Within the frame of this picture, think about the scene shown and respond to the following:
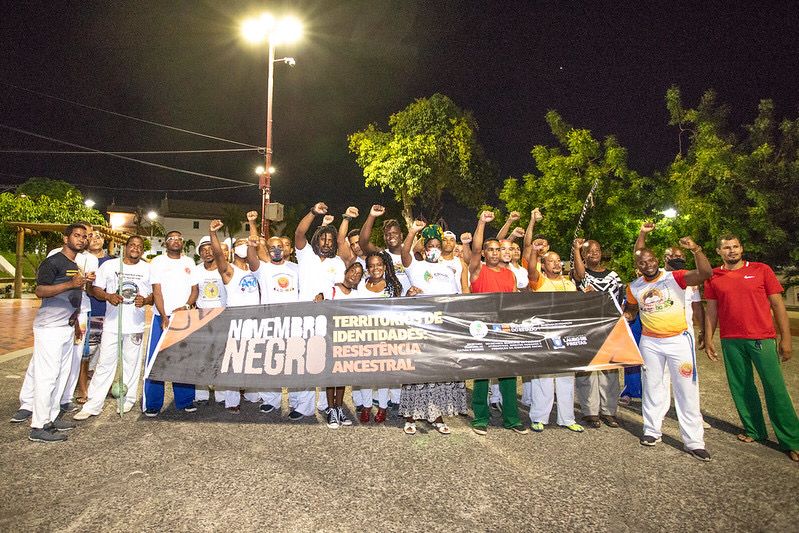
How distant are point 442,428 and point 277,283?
2.53m

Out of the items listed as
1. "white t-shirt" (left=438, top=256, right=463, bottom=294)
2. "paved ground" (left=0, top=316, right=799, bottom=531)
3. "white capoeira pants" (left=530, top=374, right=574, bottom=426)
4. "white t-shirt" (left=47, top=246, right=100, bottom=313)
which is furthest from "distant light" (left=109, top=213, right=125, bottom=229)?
"white capoeira pants" (left=530, top=374, right=574, bottom=426)

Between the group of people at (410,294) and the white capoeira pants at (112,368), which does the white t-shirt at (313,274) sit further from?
the white capoeira pants at (112,368)

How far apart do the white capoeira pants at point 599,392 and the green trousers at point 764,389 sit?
1.14 m

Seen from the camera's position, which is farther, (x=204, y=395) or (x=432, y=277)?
(x=204, y=395)

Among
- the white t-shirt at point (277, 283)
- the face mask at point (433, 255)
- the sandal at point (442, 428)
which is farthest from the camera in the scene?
the face mask at point (433, 255)

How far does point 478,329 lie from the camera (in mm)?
4824

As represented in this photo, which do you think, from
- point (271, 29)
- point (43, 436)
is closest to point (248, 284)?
point (43, 436)

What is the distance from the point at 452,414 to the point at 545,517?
7.00 feet

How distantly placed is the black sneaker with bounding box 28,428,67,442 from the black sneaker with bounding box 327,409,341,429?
254 cm

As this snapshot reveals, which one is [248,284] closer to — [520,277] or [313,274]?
[313,274]

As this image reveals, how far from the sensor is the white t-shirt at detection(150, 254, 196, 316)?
569 centimetres

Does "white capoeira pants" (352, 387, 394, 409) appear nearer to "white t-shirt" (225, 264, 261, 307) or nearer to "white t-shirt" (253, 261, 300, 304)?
"white t-shirt" (253, 261, 300, 304)

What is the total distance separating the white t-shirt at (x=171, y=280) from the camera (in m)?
5.69

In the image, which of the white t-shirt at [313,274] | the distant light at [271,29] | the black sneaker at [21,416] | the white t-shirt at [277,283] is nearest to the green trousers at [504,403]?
the white t-shirt at [313,274]
